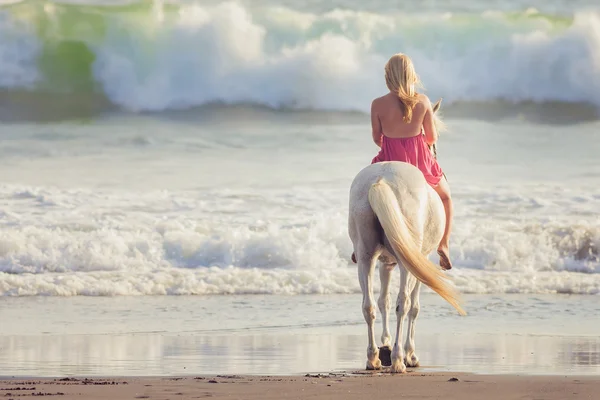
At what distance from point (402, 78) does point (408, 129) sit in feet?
1.02

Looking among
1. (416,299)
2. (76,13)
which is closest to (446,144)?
(76,13)

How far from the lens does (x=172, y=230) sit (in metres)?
15.9

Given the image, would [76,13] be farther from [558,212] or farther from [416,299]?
[416,299]

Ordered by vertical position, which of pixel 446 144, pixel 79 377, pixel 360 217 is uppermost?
pixel 446 144

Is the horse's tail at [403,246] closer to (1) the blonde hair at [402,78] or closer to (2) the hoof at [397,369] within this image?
(2) the hoof at [397,369]

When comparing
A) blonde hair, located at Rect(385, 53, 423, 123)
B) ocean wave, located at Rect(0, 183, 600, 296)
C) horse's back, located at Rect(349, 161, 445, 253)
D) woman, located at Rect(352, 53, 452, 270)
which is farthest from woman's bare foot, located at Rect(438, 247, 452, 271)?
ocean wave, located at Rect(0, 183, 600, 296)

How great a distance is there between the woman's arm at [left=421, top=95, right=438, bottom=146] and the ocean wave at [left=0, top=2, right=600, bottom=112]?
54.6 feet

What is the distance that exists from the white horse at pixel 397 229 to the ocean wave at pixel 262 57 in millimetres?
17031

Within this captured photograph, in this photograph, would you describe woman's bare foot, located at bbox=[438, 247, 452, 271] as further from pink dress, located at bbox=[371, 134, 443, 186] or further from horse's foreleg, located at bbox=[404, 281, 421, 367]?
pink dress, located at bbox=[371, 134, 443, 186]

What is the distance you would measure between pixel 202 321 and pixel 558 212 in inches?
410

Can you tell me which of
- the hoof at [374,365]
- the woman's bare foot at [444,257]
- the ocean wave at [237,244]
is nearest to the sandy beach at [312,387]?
the hoof at [374,365]

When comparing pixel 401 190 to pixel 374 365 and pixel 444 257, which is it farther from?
pixel 374 365

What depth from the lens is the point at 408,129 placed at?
22.1 ft

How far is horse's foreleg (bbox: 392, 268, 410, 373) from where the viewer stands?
6.25m
